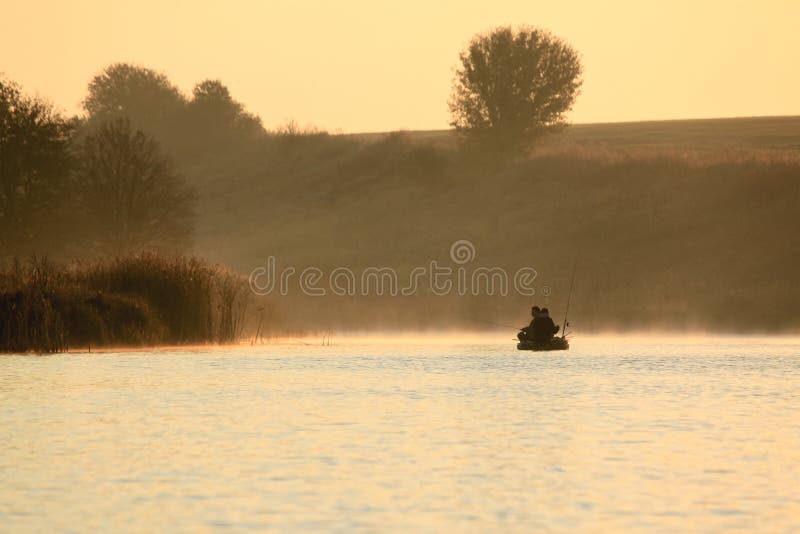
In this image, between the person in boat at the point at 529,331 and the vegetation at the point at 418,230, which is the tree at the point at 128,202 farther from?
the person in boat at the point at 529,331

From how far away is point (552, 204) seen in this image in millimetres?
89938

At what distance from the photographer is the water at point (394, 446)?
15898mm

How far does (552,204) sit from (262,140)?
50118 mm

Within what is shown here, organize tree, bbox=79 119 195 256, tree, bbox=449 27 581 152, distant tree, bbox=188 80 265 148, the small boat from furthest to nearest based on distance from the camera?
distant tree, bbox=188 80 265 148
tree, bbox=449 27 581 152
tree, bbox=79 119 195 256
the small boat

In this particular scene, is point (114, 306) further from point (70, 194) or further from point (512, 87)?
point (512, 87)

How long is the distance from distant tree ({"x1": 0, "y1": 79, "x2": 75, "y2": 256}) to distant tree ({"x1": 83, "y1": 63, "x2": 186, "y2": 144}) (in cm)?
7729

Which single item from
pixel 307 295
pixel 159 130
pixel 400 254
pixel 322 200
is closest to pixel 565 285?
pixel 307 295

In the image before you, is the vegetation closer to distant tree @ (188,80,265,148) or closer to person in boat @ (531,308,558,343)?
distant tree @ (188,80,265,148)

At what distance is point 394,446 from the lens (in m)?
21.5

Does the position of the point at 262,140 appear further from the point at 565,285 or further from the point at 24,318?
the point at 24,318

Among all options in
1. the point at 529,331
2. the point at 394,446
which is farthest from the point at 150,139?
the point at 394,446

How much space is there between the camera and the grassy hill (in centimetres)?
6362

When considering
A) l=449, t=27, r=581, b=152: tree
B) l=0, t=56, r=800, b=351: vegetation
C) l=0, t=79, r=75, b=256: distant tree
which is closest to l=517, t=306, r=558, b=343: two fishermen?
l=0, t=56, r=800, b=351: vegetation

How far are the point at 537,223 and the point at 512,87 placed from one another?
1584 centimetres
